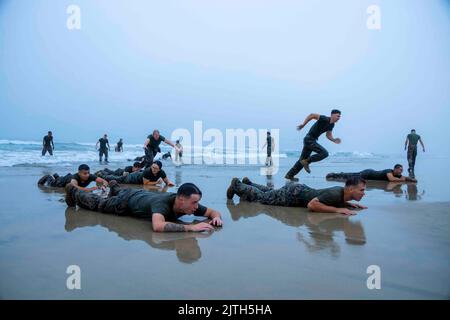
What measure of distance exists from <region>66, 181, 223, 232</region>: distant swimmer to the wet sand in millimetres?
143

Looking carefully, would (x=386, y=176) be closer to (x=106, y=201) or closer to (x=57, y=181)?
(x=106, y=201)

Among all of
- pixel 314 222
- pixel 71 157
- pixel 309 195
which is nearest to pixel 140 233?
pixel 314 222

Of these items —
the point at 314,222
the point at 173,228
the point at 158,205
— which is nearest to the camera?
the point at 173,228

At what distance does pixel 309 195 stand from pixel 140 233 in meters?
2.87

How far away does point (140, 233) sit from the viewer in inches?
150

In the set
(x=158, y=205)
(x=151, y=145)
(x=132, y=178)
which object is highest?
(x=151, y=145)

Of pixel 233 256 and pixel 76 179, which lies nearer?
pixel 233 256

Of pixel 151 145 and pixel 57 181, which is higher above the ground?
pixel 151 145

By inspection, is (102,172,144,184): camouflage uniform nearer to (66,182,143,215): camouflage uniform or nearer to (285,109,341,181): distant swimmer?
(66,182,143,215): camouflage uniform

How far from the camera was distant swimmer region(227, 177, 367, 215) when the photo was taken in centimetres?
481

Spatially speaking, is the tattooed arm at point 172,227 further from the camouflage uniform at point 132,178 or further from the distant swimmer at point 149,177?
the camouflage uniform at point 132,178
